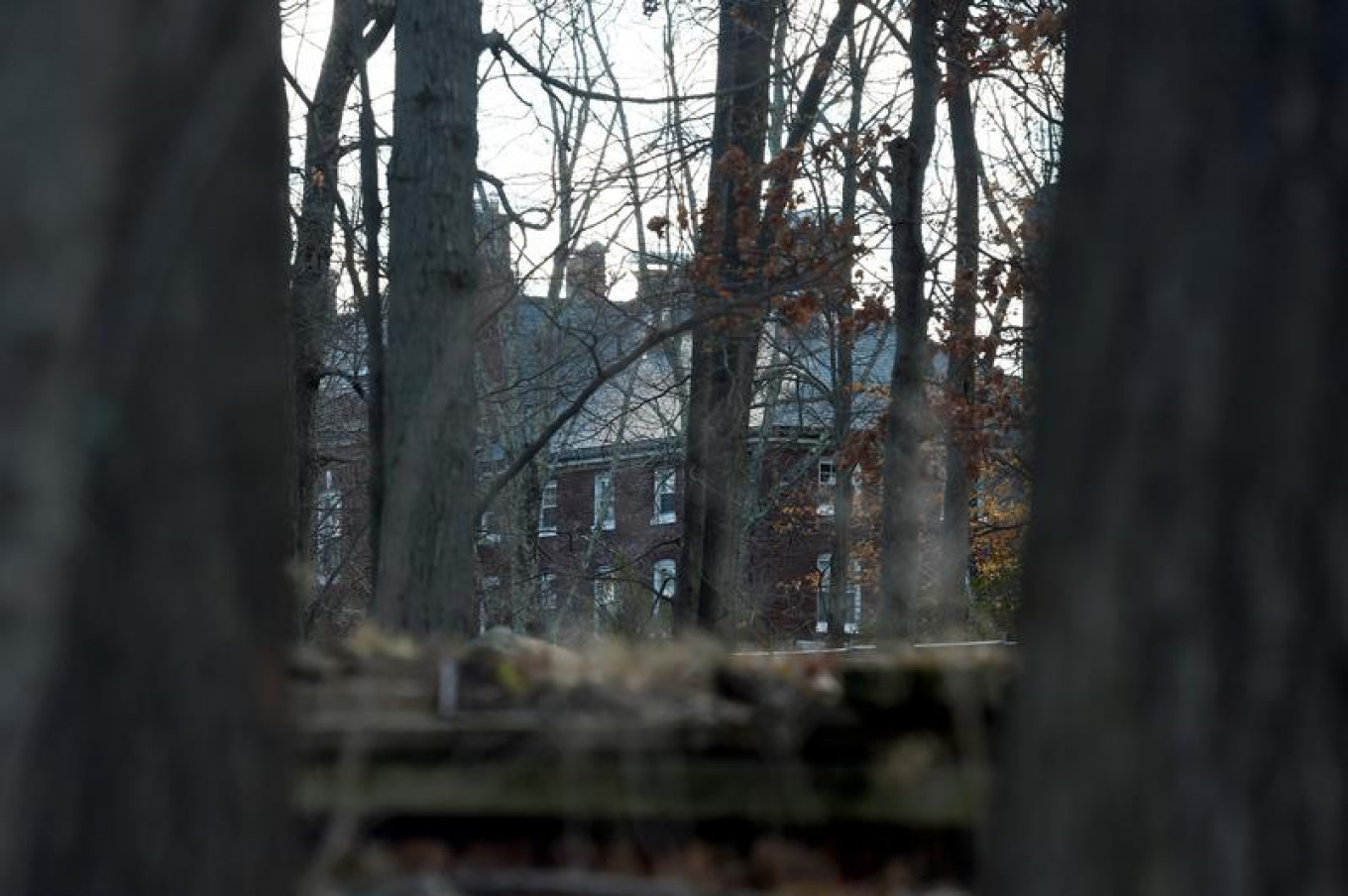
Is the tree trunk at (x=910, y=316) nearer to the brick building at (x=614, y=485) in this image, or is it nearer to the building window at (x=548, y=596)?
the brick building at (x=614, y=485)

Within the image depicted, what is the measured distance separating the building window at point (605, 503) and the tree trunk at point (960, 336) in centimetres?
1297

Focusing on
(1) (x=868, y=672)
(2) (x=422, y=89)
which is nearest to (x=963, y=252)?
(2) (x=422, y=89)

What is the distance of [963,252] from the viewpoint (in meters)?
19.1

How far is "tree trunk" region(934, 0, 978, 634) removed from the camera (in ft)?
55.4

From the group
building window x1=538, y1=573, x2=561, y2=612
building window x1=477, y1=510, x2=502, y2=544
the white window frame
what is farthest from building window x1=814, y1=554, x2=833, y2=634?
the white window frame

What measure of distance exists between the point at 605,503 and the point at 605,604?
14.8 m

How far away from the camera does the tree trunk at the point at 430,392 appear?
9023 mm
